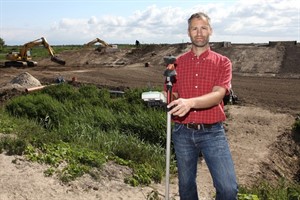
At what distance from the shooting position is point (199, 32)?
3.71 meters

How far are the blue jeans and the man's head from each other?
78 centimetres

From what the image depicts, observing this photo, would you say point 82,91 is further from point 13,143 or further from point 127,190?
point 127,190

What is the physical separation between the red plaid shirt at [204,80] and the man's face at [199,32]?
0.44 feet

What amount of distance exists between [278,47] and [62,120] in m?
23.7

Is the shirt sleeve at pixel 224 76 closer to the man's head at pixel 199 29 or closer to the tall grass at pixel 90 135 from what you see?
the man's head at pixel 199 29

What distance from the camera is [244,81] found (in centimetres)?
2181

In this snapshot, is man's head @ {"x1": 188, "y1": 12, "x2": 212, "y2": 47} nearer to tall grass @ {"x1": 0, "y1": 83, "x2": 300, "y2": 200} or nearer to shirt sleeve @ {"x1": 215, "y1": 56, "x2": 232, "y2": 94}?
shirt sleeve @ {"x1": 215, "y1": 56, "x2": 232, "y2": 94}

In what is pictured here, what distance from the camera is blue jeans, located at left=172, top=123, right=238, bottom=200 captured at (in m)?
3.56

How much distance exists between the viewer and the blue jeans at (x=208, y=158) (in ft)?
11.7

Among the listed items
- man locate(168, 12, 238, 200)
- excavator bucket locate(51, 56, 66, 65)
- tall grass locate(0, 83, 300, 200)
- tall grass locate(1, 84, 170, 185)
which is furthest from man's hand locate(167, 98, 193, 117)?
excavator bucket locate(51, 56, 66, 65)

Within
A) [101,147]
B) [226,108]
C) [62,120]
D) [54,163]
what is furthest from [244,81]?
[54,163]

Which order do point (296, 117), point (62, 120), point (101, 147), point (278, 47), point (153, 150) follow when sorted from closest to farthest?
point (101, 147), point (153, 150), point (62, 120), point (296, 117), point (278, 47)

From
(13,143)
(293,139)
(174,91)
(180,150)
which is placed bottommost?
(293,139)

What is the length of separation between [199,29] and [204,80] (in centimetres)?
46
